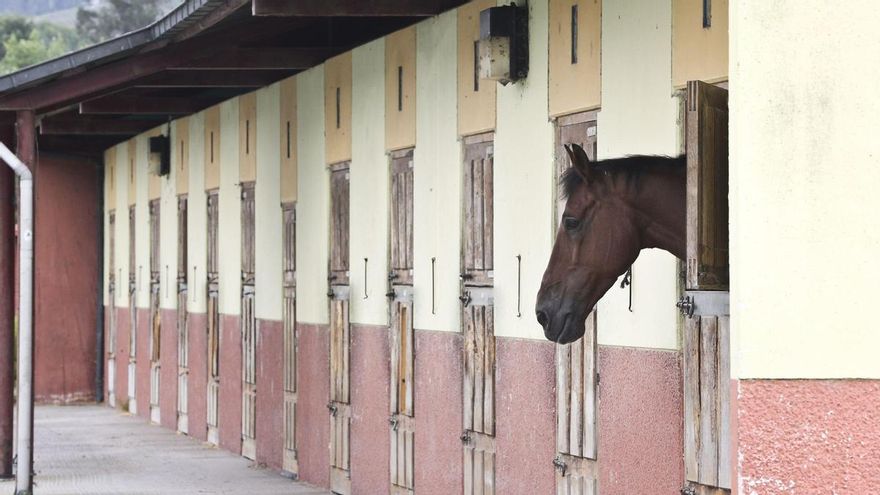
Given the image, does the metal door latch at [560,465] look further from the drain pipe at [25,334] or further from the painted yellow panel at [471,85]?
the drain pipe at [25,334]

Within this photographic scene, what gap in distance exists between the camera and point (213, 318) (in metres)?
17.4

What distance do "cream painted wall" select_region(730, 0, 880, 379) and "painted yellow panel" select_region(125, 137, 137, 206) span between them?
1721 centimetres

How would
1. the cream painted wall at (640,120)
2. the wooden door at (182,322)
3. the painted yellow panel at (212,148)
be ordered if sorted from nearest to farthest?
the cream painted wall at (640,120), the painted yellow panel at (212,148), the wooden door at (182,322)

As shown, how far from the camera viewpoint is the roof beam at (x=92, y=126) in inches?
778

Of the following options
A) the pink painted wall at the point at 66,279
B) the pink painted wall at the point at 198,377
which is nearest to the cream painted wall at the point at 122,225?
the pink painted wall at the point at 66,279

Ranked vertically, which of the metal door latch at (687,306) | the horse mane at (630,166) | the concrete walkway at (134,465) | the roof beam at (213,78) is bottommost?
the concrete walkway at (134,465)

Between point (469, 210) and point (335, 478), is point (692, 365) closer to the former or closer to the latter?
point (469, 210)

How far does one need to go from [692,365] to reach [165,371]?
13407 millimetres

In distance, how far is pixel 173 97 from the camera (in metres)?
18.0

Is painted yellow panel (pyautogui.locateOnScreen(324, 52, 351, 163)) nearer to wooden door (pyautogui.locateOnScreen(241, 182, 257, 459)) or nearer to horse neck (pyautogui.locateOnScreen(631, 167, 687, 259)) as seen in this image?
wooden door (pyautogui.locateOnScreen(241, 182, 257, 459))

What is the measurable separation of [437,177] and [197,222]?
7656mm

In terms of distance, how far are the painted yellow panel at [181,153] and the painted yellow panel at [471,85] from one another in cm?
849

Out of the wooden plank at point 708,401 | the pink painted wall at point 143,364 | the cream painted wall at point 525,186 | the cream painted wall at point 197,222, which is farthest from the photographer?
the pink painted wall at point 143,364

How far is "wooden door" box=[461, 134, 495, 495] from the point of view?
394 inches
